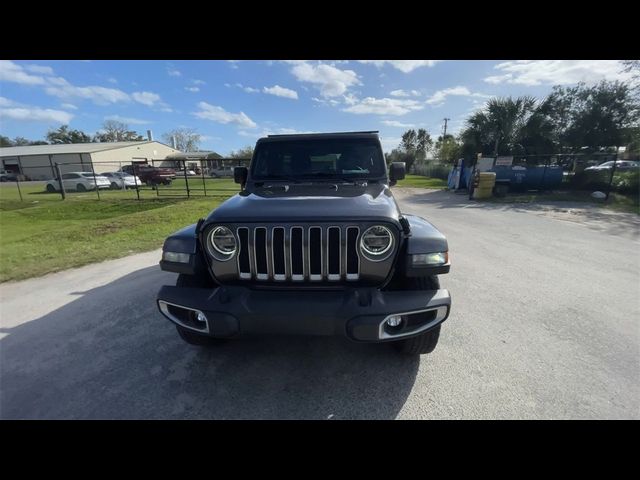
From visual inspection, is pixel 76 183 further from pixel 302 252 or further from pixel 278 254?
pixel 302 252

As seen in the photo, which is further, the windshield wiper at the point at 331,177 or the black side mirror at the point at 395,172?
the black side mirror at the point at 395,172

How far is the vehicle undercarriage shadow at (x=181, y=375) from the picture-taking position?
2045 mm

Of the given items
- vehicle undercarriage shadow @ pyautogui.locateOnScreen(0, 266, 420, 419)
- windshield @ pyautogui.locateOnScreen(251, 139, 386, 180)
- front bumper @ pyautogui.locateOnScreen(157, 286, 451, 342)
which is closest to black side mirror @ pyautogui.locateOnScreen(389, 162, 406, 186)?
windshield @ pyautogui.locateOnScreen(251, 139, 386, 180)

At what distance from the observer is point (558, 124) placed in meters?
22.7

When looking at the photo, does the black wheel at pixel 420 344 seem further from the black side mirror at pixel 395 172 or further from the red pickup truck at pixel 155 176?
the red pickup truck at pixel 155 176

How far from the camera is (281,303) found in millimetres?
1949

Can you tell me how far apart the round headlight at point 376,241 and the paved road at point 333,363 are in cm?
108

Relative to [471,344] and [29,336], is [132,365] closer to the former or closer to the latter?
[29,336]

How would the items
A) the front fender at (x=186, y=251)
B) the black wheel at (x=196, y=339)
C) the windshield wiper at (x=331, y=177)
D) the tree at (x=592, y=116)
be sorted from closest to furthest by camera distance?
the front fender at (x=186, y=251), the black wheel at (x=196, y=339), the windshield wiper at (x=331, y=177), the tree at (x=592, y=116)

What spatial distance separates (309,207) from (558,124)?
29.6m

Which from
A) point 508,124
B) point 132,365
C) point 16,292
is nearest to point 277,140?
point 132,365

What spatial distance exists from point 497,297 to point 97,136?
96.0m

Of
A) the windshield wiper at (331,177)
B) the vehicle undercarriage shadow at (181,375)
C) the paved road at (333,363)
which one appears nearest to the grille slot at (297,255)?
the vehicle undercarriage shadow at (181,375)

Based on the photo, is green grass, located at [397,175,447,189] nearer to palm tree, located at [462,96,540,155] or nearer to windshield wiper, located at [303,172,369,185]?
palm tree, located at [462,96,540,155]
